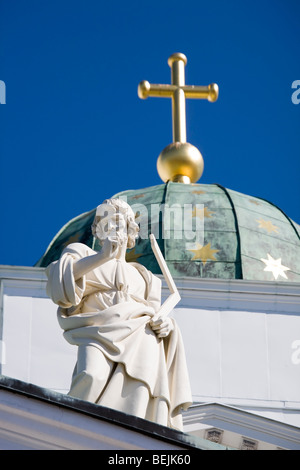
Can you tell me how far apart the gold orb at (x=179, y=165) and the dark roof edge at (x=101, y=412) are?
18900 mm

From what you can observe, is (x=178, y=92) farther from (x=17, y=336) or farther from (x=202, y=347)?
(x=17, y=336)

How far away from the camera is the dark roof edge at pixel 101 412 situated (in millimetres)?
14102

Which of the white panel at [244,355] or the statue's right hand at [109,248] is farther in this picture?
the white panel at [244,355]

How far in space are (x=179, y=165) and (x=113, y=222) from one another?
54.0 feet

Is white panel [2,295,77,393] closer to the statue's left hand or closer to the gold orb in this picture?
the gold orb

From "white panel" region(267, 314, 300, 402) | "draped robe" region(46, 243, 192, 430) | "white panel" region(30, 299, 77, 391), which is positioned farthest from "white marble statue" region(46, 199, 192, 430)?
"white panel" region(267, 314, 300, 402)

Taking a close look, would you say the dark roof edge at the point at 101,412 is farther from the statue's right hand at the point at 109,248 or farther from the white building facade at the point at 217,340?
the white building facade at the point at 217,340

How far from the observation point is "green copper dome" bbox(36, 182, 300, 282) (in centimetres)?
2903

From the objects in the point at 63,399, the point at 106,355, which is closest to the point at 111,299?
the point at 106,355

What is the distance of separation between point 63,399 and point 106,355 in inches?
64.7

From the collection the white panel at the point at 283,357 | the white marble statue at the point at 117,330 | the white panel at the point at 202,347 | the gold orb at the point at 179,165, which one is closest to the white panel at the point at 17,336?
the white panel at the point at 202,347

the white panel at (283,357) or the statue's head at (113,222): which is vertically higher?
the white panel at (283,357)

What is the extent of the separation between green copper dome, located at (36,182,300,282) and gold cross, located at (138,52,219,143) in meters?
2.26

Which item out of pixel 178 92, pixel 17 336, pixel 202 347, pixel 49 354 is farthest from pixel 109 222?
pixel 178 92
